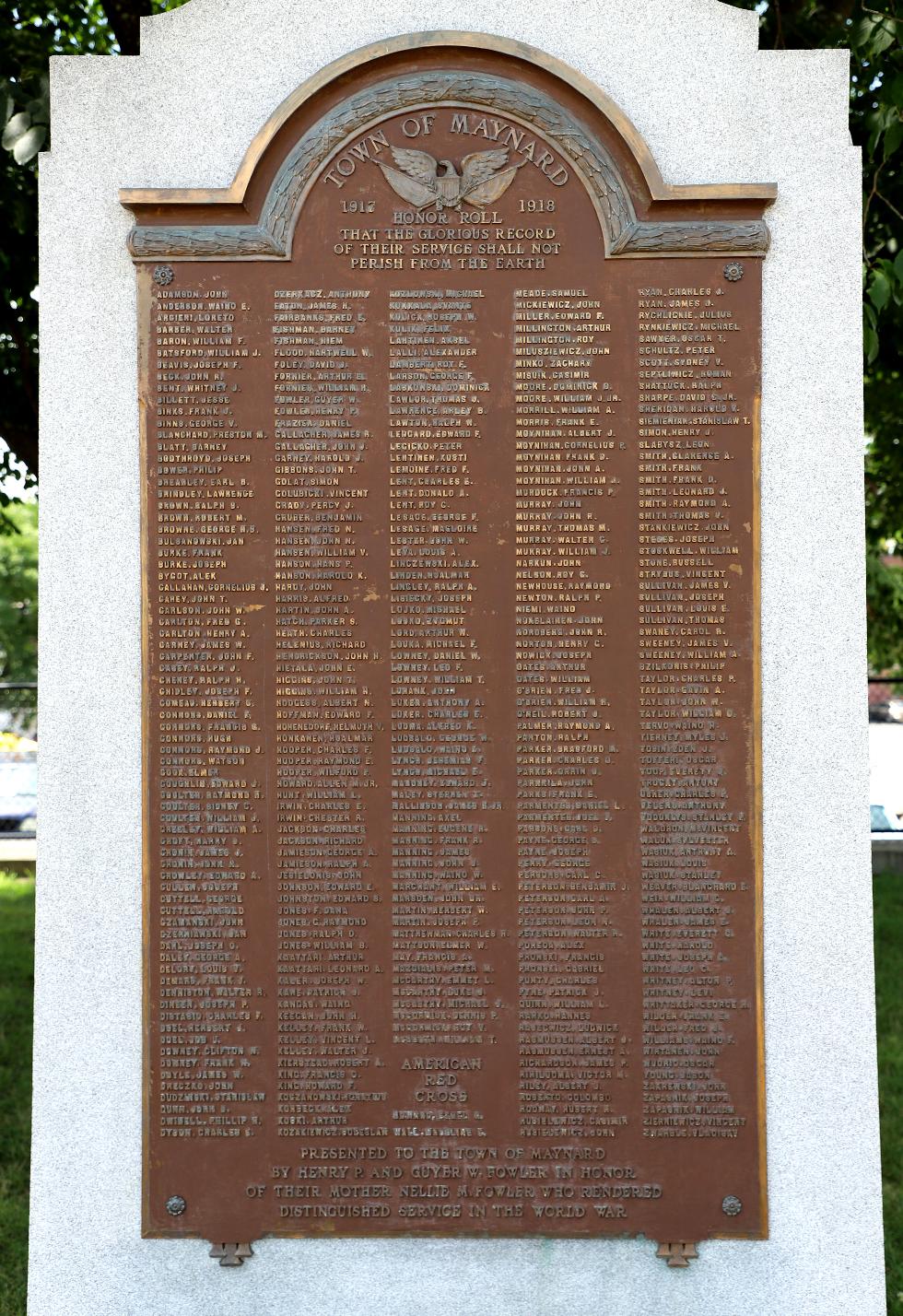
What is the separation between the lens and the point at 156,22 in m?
4.61

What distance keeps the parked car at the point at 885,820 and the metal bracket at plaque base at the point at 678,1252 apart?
8.57m

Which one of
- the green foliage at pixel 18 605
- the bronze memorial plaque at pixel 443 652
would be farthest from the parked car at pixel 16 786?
the green foliage at pixel 18 605

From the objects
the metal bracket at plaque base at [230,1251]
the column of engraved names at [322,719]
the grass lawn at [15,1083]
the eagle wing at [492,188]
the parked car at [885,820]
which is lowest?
the grass lawn at [15,1083]

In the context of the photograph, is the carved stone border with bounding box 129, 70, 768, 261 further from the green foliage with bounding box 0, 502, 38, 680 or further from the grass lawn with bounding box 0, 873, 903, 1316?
the green foliage with bounding box 0, 502, 38, 680

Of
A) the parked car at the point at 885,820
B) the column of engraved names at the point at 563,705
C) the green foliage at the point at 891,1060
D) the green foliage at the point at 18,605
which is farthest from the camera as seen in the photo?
the green foliage at the point at 18,605

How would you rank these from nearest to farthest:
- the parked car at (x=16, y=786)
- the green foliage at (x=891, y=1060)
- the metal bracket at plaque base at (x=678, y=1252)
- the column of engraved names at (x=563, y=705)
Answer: the metal bracket at plaque base at (x=678, y=1252) → the column of engraved names at (x=563, y=705) → the green foliage at (x=891, y=1060) → the parked car at (x=16, y=786)

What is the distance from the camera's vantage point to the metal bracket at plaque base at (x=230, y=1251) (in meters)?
4.48

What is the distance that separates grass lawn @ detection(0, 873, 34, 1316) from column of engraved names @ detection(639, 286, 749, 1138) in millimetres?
3450

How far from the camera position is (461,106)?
4609 millimetres

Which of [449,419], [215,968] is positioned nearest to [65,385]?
[449,419]

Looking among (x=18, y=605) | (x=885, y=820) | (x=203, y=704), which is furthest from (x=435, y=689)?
(x=18, y=605)

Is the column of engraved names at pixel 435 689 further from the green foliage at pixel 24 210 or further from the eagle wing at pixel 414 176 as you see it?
the green foliage at pixel 24 210

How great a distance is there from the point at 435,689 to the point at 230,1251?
7.37 feet

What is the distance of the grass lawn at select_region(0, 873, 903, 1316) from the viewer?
595cm
